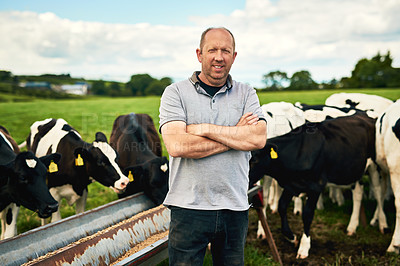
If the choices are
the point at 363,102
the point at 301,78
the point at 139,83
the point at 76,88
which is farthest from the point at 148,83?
the point at 363,102

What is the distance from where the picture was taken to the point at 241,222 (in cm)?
229

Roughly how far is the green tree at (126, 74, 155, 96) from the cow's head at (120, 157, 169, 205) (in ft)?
148

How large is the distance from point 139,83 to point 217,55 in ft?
163

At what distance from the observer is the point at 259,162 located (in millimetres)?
4734

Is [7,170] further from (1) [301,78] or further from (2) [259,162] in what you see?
(1) [301,78]

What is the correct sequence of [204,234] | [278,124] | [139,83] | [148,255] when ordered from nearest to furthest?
[204,234] < [148,255] < [278,124] < [139,83]

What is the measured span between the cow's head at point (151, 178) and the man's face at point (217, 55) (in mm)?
2843

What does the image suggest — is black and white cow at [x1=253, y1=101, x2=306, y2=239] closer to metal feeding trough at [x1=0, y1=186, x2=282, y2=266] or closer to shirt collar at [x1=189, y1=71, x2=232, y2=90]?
metal feeding trough at [x1=0, y1=186, x2=282, y2=266]

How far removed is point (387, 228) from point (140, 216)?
4185mm

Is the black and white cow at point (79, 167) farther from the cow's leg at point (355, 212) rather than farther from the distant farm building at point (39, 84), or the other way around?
the distant farm building at point (39, 84)

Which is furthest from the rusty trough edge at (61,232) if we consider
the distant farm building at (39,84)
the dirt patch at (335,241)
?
the distant farm building at (39,84)

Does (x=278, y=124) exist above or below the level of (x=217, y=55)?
below

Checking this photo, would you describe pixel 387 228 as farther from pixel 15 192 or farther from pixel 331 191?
pixel 15 192

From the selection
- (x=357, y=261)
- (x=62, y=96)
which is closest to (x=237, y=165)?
(x=357, y=261)
